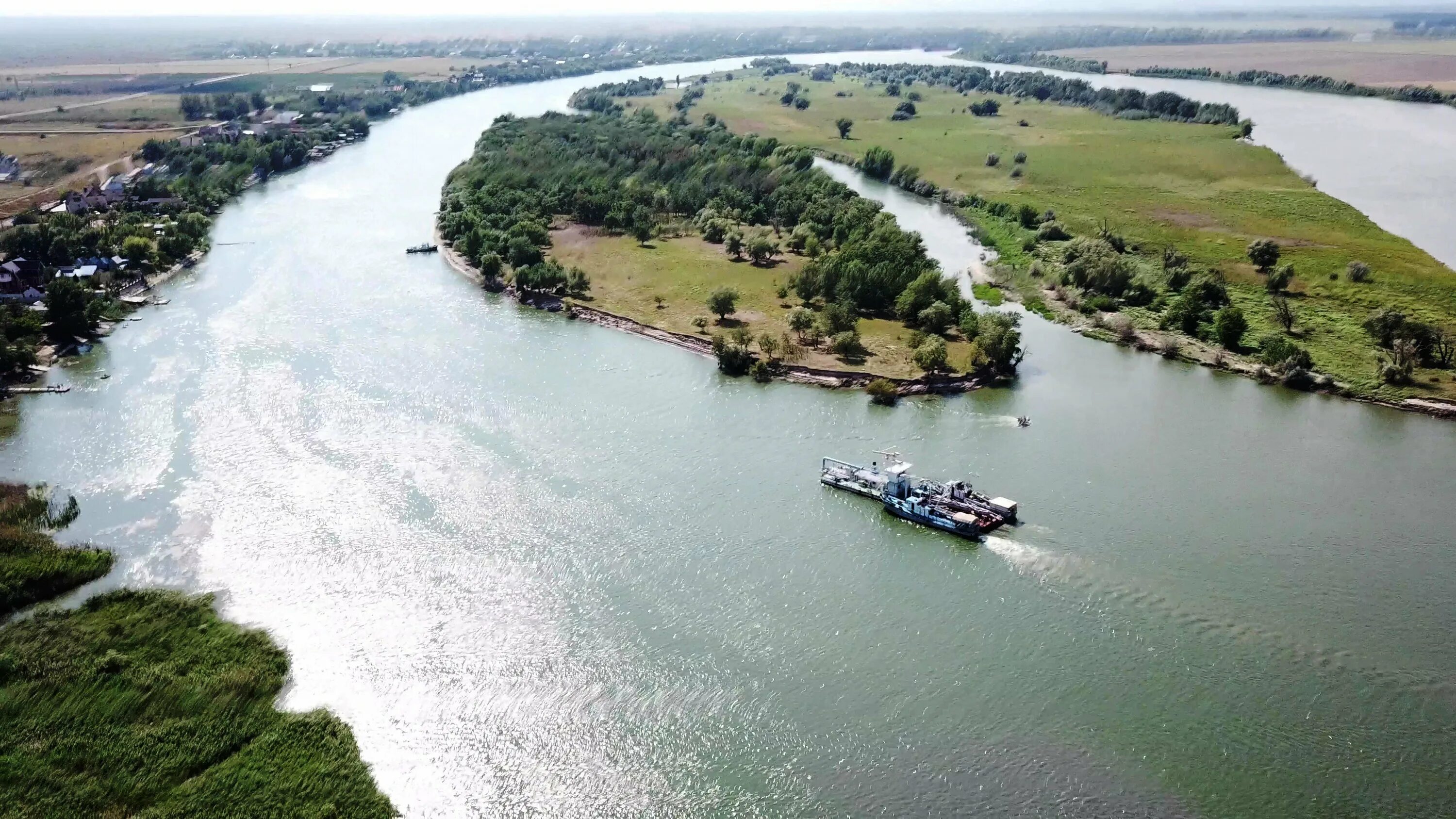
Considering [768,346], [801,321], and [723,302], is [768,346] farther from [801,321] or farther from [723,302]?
[723,302]

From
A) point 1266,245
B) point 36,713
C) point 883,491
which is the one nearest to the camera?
point 36,713

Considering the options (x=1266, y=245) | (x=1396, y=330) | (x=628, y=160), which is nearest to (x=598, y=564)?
(x=1396, y=330)

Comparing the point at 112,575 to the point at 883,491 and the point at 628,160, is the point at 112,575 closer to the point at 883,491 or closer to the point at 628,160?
the point at 883,491

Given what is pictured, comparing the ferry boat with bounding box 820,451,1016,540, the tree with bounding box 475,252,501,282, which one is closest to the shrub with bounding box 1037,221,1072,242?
the tree with bounding box 475,252,501,282

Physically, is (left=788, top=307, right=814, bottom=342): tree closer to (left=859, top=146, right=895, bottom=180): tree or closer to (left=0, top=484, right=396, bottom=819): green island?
(left=0, top=484, right=396, bottom=819): green island

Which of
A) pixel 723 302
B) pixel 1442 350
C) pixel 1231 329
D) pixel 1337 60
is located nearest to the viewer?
pixel 1442 350

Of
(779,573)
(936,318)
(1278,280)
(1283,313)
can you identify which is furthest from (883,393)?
(1278,280)

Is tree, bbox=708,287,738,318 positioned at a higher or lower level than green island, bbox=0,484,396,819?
higher
